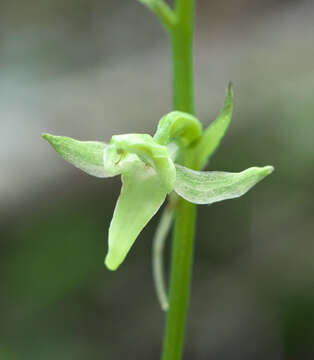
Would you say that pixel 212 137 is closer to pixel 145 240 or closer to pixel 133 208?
pixel 133 208

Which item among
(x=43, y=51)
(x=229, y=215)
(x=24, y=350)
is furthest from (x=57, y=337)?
(x=43, y=51)

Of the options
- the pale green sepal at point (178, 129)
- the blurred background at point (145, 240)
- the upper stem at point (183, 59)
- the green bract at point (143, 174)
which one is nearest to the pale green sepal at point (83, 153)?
the green bract at point (143, 174)

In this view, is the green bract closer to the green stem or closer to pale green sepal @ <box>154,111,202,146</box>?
pale green sepal @ <box>154,111,202,146</box>

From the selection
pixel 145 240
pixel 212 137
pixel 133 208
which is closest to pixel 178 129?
pixel 212 137

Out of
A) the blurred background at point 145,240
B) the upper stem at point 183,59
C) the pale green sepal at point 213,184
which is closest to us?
the pale green sepal at point 213,184

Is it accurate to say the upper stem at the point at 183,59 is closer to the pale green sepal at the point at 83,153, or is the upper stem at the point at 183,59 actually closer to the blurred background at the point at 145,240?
the pale green sepal at the point at 83,153
